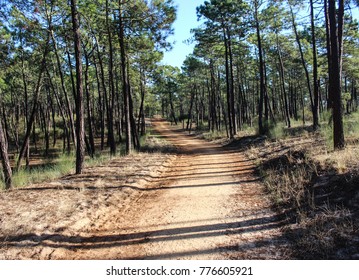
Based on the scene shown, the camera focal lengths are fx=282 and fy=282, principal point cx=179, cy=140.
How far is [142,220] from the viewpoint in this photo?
6078 mm

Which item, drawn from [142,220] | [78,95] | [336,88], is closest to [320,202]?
[142,220]

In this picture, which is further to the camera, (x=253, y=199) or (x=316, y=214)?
(x=253, y=199)

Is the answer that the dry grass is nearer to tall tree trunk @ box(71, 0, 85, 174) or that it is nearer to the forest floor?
the forest floor

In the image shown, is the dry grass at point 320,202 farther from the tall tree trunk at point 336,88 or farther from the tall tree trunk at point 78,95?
the tall tree trunk at point 78,95

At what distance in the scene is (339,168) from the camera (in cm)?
643

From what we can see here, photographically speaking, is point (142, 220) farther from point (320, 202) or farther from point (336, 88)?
point (336, 88)

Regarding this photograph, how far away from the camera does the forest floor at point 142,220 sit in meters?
4.62

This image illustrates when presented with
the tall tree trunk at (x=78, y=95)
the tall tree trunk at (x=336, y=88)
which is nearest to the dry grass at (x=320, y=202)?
the tall tree trunk at (x=336, y=88)

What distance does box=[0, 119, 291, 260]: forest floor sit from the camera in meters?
4.62

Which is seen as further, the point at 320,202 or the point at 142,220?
the point at 142,220

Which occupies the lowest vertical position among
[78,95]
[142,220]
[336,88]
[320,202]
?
[142,220]
